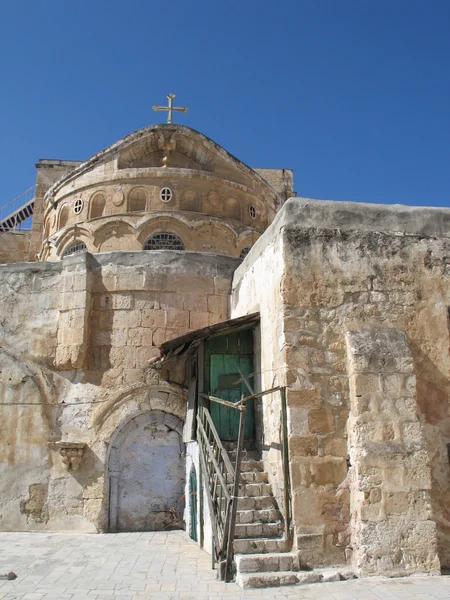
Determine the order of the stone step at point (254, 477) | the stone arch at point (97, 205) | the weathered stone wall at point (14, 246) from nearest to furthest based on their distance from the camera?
the stone step at point (254, 477), the stone arch at point (97, 205), the weathered stone wall at point (14, 246)

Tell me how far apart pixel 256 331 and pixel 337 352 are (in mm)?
2004

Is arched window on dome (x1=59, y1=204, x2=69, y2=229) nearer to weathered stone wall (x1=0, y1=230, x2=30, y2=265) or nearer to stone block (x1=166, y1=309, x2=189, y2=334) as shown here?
weathered stone wall (x1=0, y1=230, x2=30, y2=265)

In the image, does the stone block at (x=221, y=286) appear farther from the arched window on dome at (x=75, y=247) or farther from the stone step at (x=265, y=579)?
the arched window on dome at (x=75, y=247)

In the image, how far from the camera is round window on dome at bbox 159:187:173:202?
50.7ft

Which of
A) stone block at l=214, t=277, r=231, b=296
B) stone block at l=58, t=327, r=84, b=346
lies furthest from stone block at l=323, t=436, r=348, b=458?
stone block at l=58, t=327, r=84, b=346

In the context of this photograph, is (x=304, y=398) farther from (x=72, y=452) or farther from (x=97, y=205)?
(x=97, y=205)

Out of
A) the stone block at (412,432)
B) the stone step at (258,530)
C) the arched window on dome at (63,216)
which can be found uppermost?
the arched window on dome at (63,216)

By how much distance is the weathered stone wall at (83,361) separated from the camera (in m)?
9.46

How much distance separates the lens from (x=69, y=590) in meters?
6.06

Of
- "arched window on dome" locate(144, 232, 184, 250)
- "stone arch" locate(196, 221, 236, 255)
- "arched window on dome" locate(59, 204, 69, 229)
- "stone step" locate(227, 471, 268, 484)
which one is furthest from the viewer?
"arched window on dome" locate(59, 204, 69, 229)

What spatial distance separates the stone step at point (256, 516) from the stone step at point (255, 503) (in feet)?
0.42

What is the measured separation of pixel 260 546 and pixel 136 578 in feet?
4.89

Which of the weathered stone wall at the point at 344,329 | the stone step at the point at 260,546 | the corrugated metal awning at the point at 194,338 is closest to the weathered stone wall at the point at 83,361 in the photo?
the corrugated metal awning at the point at 194,338

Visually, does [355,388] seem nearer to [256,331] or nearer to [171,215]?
[256,331]
